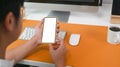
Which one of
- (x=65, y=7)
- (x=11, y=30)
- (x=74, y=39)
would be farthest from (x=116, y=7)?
(x=11, y=30)

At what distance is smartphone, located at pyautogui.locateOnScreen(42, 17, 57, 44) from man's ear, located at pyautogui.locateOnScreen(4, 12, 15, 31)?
0.97 feet

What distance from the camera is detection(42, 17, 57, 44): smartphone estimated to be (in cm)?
98

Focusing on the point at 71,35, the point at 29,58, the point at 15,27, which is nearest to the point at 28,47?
the point at 29,58

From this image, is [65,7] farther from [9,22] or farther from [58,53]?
[9,22]

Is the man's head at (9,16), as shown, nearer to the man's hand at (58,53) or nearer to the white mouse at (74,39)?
the man's hand at (58,53)

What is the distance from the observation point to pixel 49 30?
102cm

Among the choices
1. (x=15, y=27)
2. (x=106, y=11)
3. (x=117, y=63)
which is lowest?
(x=117, y=63)

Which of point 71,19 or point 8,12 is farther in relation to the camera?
point 71,19

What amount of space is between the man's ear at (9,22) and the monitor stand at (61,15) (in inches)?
26.9

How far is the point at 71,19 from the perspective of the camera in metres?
1.37

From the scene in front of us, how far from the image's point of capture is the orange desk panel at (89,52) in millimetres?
986

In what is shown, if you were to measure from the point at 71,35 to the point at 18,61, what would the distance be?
0.32 m

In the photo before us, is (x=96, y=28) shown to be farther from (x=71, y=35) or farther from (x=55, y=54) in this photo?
(x=55, y=54)

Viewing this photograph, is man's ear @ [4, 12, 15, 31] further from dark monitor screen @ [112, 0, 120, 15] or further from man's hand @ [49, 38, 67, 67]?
dark monitor screen @ [112, 0, 120, 15]
